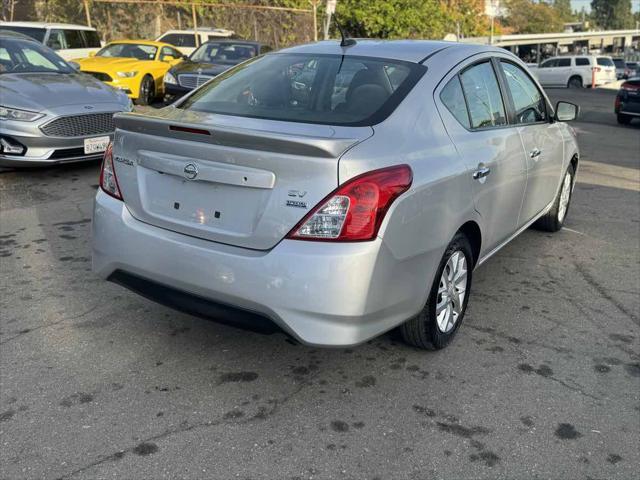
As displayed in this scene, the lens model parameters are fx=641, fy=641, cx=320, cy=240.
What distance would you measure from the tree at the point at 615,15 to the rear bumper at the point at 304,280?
651 feet

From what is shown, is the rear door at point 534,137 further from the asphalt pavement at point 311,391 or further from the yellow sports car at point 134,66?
the yellow sports car at point 134,66

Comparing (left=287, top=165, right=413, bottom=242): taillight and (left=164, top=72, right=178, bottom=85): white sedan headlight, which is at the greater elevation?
(left=164, top=72, right=178, bottom=85): white sedan headlight

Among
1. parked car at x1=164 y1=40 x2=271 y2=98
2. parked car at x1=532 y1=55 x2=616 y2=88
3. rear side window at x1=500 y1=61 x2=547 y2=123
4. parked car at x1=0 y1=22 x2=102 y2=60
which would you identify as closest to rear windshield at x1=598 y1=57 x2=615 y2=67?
parked car at x1=532 y1=55 x2=616 y2=88

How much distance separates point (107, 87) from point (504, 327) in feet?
20.1

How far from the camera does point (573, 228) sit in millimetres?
6188

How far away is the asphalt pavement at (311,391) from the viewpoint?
2627 millimetres

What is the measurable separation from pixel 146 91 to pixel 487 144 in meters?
11.9

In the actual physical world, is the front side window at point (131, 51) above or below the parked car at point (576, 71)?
above

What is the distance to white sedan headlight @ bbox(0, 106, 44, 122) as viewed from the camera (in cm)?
680

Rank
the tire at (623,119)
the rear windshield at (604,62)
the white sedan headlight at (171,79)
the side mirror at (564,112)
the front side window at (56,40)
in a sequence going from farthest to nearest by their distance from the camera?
the rear windshield at (604,62), the tire at (623,119), the front side window at (56,40), the white sedan headlight at (171,79), the side mirror at (564,112)

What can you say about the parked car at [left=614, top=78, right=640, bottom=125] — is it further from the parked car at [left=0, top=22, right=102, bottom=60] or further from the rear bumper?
the rear bumper

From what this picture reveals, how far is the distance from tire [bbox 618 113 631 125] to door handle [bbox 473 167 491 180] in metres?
14.1

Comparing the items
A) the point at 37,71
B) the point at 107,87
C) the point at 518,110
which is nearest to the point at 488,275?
the point at 518,110

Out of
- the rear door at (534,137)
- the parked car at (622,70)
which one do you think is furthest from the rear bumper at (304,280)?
the parked car at (622,70)
